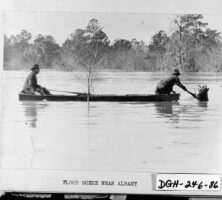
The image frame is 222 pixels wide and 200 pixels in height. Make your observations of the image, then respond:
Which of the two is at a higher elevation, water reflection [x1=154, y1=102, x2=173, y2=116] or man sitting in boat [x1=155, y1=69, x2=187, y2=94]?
man sitting in boat [x1=155, y1=69, x2=187, y2=94]

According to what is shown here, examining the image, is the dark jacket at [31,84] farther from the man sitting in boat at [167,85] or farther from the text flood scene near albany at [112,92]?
the man sitting in boat at [167,85]

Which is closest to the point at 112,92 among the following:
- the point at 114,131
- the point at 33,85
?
the point at 114,131

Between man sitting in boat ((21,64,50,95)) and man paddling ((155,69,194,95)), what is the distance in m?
0.50

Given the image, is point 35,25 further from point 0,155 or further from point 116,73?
point 0,155

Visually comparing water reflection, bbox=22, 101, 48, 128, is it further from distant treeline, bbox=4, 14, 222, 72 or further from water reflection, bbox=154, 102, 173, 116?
water reflection, bbox=154, 102, 173, 116

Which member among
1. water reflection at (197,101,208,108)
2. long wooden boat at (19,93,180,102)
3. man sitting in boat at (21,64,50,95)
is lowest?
water reflection at (197,101,208,108)

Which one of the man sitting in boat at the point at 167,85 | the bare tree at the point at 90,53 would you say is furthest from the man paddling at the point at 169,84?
the bare tree at the point at 90,53

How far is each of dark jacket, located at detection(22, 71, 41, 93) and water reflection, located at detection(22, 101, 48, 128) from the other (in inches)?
2.2

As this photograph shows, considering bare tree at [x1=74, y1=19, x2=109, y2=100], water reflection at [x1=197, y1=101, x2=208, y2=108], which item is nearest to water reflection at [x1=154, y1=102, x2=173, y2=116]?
water reflection at [x1=197, y1=101, x2=208, y2=108]

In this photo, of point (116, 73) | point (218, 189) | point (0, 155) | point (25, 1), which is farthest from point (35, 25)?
point (218, 189)

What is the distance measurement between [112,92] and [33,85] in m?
0.35

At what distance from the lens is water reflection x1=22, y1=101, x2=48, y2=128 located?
2.09 m

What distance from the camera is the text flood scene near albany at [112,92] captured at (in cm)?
207

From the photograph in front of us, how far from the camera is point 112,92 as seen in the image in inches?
83.4
